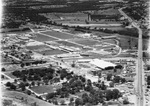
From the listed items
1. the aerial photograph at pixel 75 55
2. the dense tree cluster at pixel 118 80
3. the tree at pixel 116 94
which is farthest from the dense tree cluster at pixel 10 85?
the dense tree cluster at pixel 118 80

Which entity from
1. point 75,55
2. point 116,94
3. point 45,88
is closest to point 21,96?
point 45,88

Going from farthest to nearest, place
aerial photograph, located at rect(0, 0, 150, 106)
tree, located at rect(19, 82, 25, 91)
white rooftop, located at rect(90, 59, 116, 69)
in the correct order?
white rooftop, located at rect(90, 59, 116, 69) < tree, located at rect(19, 82, 25, 91) < aerial photograph, located at rect(0, 0, 150, 106)

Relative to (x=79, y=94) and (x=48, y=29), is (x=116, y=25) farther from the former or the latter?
(x=79, y=94)

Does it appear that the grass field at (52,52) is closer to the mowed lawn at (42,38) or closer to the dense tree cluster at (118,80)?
the mowed lawn at (42,38)

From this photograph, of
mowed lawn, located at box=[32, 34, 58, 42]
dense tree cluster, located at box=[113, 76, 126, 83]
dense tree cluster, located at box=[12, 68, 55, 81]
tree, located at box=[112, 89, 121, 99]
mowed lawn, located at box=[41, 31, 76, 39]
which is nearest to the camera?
tree, located at box=[112, 89, 121, 99]

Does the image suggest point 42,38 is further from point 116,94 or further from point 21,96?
point 116,94

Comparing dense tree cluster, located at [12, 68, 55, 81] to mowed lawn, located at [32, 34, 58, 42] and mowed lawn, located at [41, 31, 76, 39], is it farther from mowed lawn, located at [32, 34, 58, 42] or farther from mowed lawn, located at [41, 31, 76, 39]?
mowed lawn, located at [41, 31, 76, 39]

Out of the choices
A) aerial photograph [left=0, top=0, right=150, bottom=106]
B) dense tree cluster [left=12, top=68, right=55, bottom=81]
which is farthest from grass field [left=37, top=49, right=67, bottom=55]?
dense tree cluster [left=12, top=68, right=55, bottom=81]

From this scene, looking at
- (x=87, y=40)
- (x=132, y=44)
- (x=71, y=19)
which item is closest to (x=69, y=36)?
(x=87, y=40)
